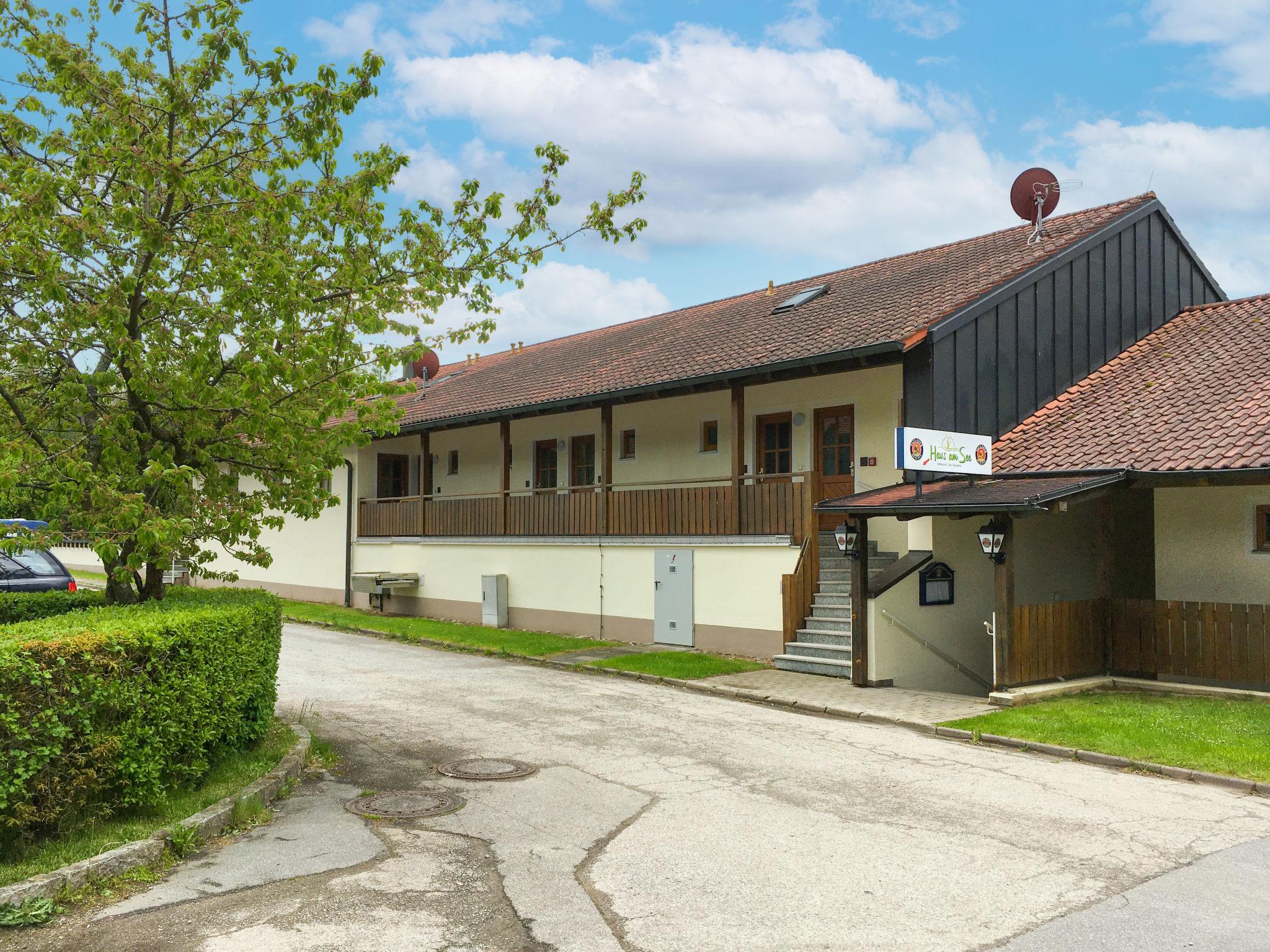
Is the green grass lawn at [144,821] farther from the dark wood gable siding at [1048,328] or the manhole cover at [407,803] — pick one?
the dark wood gable siding at [1048,328]

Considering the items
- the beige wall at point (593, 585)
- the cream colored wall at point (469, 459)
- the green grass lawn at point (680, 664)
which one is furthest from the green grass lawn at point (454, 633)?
the cream colored wall at point (469, 459)

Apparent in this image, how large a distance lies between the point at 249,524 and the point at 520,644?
9742 mm

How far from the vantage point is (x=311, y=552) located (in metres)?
28.7

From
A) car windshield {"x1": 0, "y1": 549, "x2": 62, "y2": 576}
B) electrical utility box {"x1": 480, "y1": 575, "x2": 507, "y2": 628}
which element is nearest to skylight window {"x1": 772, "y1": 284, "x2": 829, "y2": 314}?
electrical utility box {"x1": 480, "y1": 575, "x2": 507, "y2": 628}

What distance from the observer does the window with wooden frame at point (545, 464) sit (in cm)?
2375

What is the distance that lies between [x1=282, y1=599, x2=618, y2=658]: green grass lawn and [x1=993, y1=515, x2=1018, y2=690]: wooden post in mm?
6941

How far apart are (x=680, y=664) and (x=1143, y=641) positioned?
5946mm

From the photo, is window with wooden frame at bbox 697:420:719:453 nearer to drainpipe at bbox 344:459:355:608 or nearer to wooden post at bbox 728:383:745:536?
wooden post at bbox 728:383:745:536

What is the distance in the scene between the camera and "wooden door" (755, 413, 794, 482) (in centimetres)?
1845

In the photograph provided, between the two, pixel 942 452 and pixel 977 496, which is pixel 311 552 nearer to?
pixel 942 452

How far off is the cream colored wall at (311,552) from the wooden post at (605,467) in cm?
912

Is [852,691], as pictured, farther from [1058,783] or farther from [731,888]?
[731,888]

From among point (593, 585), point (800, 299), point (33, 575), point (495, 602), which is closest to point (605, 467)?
point (593, 585)

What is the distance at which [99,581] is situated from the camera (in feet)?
102
